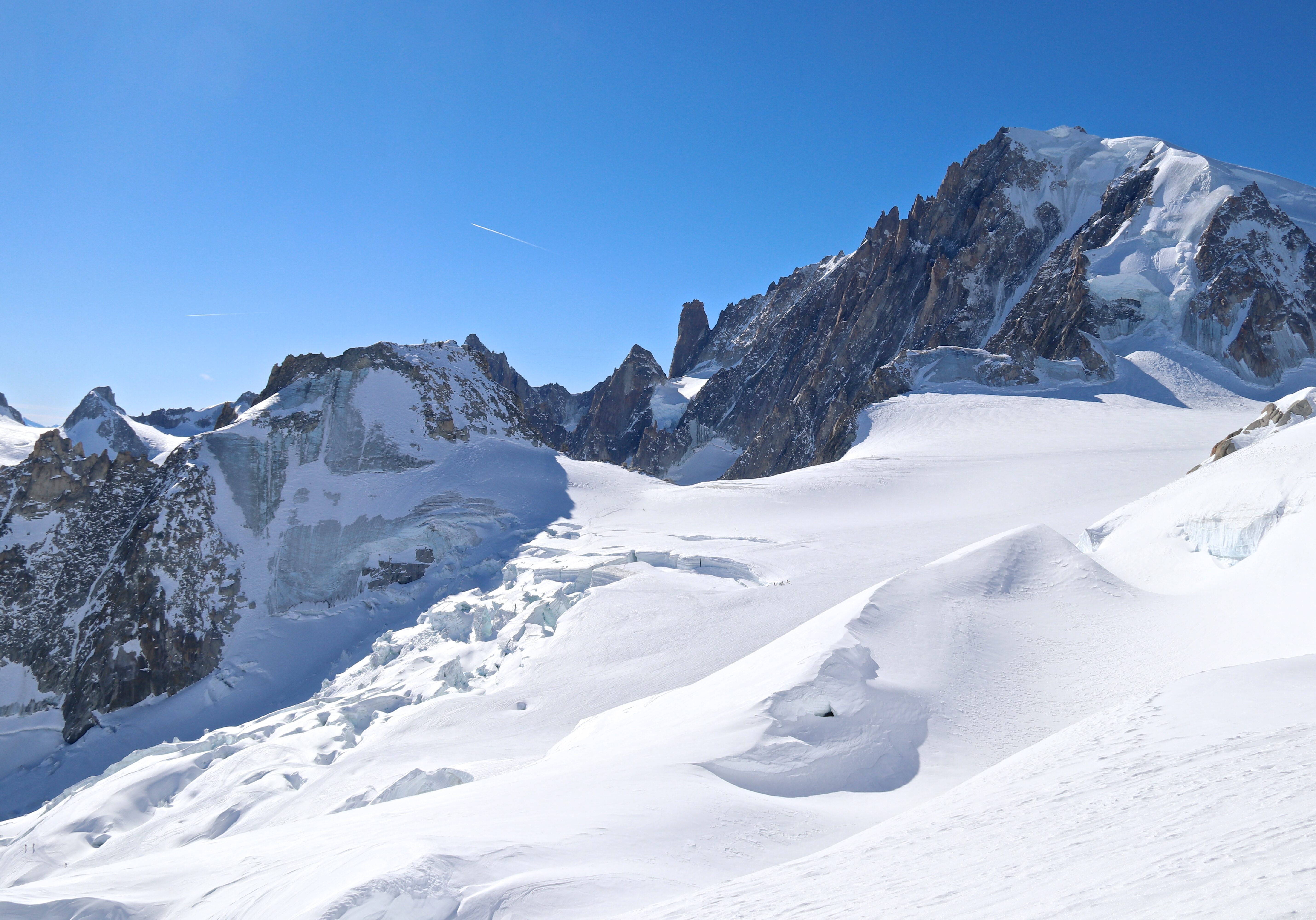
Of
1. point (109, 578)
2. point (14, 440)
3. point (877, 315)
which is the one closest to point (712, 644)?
point (109, 578)

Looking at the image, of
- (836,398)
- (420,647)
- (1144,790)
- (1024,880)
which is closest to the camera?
(1024,880)

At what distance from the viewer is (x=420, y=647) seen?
1802cm

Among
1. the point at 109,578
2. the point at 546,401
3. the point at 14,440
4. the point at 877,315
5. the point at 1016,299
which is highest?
the point at 546,401

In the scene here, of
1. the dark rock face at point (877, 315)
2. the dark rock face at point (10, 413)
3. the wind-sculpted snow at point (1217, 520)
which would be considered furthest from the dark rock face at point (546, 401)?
the wind-sculpted snow at point (1217, 520)

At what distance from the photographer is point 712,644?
1350cm

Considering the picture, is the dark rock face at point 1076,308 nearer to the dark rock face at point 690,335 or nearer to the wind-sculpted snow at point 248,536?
the wind-sculpted snow at point 248,536

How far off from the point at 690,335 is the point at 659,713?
106216mm

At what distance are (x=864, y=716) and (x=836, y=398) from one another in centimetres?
5384

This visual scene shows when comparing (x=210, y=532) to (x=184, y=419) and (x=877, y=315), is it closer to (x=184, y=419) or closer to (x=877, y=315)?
(x=877, y=315)

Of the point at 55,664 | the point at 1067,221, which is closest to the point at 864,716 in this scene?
the point at 55,664

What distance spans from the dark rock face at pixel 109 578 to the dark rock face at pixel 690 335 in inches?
3518

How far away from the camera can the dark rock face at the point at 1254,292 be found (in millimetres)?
37875

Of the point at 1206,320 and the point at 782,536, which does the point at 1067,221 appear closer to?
the point at 1206,320

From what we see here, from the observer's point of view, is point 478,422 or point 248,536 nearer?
point 248,536
